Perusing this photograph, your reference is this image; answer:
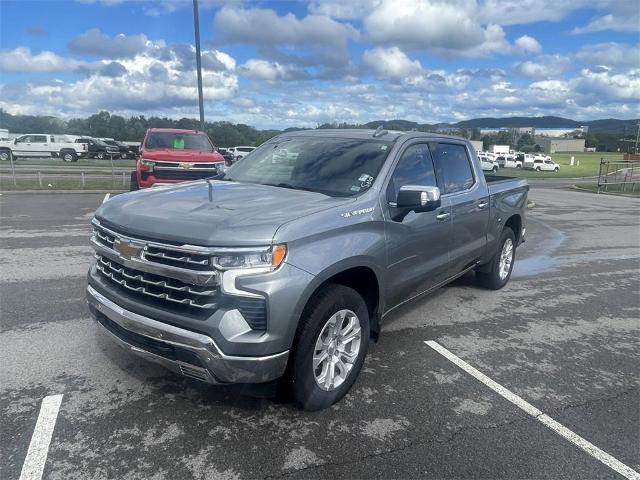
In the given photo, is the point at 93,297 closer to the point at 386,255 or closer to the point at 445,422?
the point at 386,255

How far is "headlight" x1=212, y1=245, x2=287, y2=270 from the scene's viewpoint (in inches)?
108

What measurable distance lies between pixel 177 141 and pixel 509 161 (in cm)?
5892

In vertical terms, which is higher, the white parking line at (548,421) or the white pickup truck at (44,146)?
the white pickup truck at (44,146)

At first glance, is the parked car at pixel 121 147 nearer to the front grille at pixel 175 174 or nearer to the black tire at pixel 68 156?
the black tire at pixel 68 156

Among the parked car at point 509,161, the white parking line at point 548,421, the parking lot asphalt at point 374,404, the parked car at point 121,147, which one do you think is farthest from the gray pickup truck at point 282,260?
the parked car at point 509,161

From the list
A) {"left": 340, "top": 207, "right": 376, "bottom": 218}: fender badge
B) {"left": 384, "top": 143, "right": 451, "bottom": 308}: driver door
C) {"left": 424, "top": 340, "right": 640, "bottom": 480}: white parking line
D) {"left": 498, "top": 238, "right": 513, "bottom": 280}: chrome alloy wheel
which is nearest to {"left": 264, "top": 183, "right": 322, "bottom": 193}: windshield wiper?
{"left": 340, "top": 207, "right": 376, "bottom": 218}: fender badge

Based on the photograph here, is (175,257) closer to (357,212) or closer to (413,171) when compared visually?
(357,212)

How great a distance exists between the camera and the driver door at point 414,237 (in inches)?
150

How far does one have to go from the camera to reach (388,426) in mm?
3168

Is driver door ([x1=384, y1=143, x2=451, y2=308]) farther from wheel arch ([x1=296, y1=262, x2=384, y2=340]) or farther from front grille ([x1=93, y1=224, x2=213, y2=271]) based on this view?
front grille ([x1=93, y1=224, x2=213, y2=271])

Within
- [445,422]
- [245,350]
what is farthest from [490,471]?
[245,350]

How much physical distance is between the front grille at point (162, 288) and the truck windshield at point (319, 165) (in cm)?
136

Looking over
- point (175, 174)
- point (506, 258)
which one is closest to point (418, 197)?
point (506, 258)

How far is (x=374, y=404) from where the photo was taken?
11.3 ft
